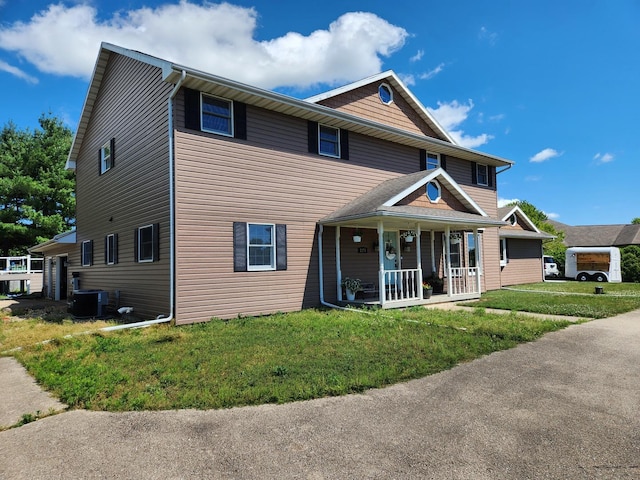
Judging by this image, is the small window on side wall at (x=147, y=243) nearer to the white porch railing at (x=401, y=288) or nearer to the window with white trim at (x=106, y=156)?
the window with white trim at (x=106, y=156)

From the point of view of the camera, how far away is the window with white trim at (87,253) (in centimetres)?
1544

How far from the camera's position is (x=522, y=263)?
74.2 ft

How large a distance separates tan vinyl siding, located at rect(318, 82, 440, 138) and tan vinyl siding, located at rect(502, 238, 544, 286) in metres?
9.55

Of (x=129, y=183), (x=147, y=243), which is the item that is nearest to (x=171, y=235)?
(x=147, y=243)

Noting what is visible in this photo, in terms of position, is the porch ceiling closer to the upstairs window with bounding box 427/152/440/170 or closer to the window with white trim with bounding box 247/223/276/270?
the window with white trim with bounding box 247/223/276/270

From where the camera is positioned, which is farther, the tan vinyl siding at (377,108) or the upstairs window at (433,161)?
the upstairs window at (433,161)

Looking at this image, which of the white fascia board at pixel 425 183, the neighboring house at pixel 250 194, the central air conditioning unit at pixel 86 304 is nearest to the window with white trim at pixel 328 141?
the neighboring house at pixel 250 194

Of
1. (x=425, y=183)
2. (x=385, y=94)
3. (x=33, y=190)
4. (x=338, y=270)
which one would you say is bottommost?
(x=338, y=270)

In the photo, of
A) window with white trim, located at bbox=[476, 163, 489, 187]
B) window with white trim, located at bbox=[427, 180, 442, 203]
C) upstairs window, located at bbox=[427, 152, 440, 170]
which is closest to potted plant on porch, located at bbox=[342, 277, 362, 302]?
window with white trim, located at bbox=[427, 180, 442, 203]

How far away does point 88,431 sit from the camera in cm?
375

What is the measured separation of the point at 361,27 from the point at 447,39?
2754mm

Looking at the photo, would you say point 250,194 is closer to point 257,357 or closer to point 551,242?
point 257,357

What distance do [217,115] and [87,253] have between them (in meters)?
9.51

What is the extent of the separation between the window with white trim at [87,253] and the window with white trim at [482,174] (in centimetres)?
1649
